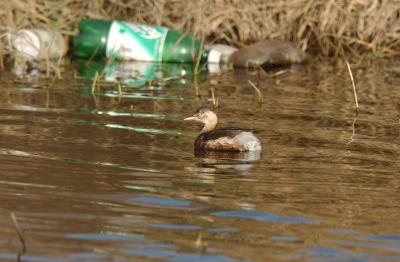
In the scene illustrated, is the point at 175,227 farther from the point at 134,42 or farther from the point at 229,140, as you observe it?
the point at 134,42

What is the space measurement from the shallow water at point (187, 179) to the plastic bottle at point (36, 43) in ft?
6.72

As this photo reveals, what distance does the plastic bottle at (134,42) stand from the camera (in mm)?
17328

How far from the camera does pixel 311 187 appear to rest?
835 cm

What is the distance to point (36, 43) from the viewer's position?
54.4 feet

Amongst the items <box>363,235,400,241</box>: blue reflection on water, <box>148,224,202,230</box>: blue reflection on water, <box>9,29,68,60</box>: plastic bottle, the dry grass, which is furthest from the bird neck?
the dry grass

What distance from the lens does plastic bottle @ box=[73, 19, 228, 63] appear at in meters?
17.3

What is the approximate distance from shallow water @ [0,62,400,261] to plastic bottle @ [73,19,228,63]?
3361mm

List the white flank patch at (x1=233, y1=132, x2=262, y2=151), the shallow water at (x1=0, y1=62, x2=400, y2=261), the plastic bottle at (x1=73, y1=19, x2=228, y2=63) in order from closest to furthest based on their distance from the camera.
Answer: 1. the shallow water at (x1=0, y1=62, x2=400, y2=261)
2. the white flank patch at (x1=233, y1=132, x2=262, y2=151)
3. the plastic bottle at (x1=73, y1=19, x2=228, y2=63)

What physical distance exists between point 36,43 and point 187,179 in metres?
8.57

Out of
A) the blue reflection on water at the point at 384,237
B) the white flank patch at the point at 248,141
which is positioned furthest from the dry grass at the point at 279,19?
the blue reflection on water at the point at 384,237

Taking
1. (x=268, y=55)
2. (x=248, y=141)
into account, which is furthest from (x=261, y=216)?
(x=268, y=55)

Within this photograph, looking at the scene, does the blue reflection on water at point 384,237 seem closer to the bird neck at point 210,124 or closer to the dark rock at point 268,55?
the bird neck at point 210,124

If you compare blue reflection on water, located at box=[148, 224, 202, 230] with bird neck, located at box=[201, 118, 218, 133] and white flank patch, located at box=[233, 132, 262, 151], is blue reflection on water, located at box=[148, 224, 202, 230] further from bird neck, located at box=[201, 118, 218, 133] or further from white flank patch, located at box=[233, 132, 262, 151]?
bird neck, located at box=[201, 118, 218, 133]

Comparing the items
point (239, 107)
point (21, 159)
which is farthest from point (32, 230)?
point (239, 107)
